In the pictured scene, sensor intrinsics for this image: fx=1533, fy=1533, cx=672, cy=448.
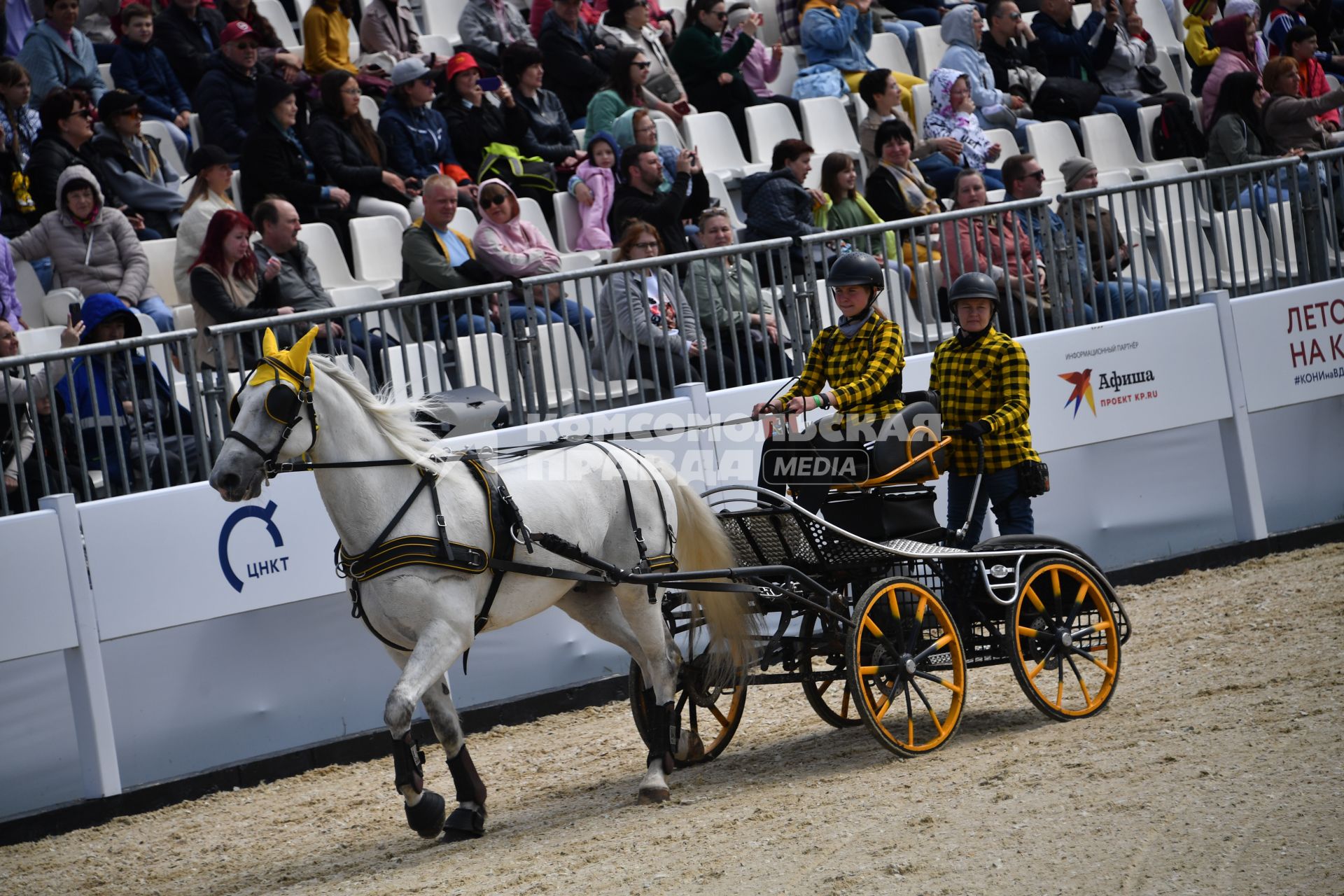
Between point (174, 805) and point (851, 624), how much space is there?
A: 3.66 metres

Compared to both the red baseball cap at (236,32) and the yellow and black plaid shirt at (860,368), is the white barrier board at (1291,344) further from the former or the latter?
the red baseball cap at (236,32)

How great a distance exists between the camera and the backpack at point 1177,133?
51.5 ft

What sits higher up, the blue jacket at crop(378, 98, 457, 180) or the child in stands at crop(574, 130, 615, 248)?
the blue jacket at crop(378, 98, 457, 180)

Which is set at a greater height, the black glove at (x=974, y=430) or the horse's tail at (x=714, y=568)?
the black glove at (x=974, y=430)

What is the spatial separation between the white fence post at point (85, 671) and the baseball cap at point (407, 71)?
497 centimetres

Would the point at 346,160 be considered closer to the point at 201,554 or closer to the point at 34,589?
the point at 201,554

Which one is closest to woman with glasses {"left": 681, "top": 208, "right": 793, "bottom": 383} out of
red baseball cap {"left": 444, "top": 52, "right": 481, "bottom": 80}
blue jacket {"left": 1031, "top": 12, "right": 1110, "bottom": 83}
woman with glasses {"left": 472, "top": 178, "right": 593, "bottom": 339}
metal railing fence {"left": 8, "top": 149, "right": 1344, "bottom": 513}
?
metal railing fence {"left": 8, "top": 149, "right": 1344, "bottom": 513}

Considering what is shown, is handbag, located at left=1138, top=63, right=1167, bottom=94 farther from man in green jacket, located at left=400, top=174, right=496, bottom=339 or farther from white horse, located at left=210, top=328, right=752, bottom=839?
white horse, located at left=210, top=328, right=752, bottom=839

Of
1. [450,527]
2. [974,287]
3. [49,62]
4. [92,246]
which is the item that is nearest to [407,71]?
[49,62]

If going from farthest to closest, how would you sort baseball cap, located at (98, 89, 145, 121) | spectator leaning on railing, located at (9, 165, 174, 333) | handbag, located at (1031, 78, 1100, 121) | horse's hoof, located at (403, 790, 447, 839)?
handbag, located at (1031, 78, 1100, 121), baseball cap, located at (98, 89, 145, 121), spectator leaning on railing, located at (9, 165, 174, 333), horse's hoof, located at (403, 790, 447, 839)

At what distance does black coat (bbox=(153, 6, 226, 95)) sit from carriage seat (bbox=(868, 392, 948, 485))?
23.0 feet

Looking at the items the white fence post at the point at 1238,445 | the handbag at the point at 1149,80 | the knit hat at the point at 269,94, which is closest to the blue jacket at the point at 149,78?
the knit hat at the point at 269,94

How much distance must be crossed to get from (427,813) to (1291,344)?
7.62 m

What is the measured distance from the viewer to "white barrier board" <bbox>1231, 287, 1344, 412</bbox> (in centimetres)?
1074
